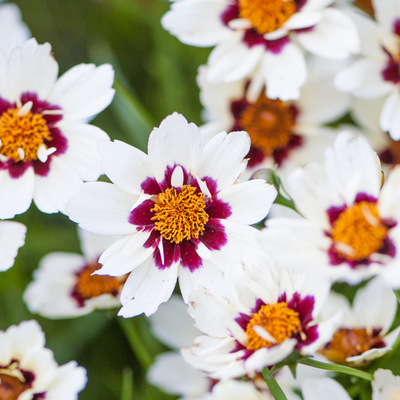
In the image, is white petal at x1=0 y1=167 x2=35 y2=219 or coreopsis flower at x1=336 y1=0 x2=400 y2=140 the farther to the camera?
coreopsis flower at x1=336 y1=0 x2=400 y2=140

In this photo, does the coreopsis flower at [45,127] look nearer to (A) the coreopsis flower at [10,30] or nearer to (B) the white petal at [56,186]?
(B) the white petal at [56,186]

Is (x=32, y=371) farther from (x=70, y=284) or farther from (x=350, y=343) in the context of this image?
(x=350, y=343)

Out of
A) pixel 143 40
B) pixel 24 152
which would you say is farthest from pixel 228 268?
pixel 143 40

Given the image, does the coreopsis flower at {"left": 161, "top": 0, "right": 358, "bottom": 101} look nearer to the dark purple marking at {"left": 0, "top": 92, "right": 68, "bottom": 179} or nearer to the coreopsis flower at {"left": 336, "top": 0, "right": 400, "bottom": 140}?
the coreopsis flower at {"left": 336, "top": 0, "right": 400, "bottom": 140}

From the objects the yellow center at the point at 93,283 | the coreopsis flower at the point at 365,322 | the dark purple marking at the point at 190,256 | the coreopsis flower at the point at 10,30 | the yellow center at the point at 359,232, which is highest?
the coreopsis flower at the point at 10,30

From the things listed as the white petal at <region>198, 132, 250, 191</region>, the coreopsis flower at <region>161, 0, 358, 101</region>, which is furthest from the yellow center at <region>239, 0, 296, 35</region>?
the white petal at <region>198, 132, 250, 191</region>

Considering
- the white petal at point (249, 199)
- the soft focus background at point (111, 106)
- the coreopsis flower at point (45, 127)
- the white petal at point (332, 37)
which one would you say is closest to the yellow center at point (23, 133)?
the coreopsis flower at point (45, 127)

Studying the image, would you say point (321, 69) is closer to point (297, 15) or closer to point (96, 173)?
point (297, 15)
